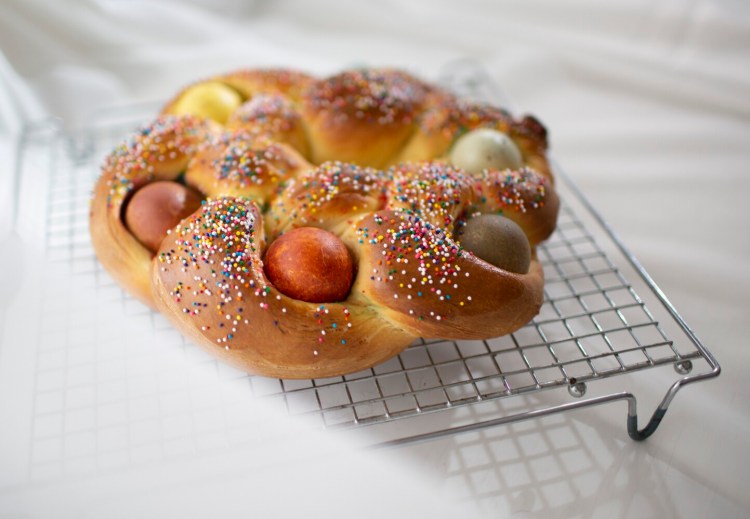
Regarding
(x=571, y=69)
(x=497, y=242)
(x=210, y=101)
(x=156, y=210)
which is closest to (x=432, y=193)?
(x=497, y=242)

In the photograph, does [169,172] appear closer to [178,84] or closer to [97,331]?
[97,331]

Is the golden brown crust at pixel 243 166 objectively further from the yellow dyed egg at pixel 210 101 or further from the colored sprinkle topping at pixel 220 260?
the yellow dyed egg at pixel 210 101

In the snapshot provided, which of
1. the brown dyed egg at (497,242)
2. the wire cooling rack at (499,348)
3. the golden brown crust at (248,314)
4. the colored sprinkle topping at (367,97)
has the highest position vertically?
the colored sprinkle topping at (367,97)

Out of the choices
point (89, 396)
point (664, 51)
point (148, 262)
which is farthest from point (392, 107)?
point (664, 51)

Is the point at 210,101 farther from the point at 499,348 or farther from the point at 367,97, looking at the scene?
the point at 499,348

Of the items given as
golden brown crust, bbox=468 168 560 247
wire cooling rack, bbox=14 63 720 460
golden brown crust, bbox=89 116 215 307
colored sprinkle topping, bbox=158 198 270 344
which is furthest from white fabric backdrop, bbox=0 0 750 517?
colored sprinkle topping, bbox=158 198 270 344

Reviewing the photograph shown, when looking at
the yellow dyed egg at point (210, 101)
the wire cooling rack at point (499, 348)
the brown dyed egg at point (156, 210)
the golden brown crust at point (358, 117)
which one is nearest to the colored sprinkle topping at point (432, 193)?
the golden brown crust at point (358, 117)
